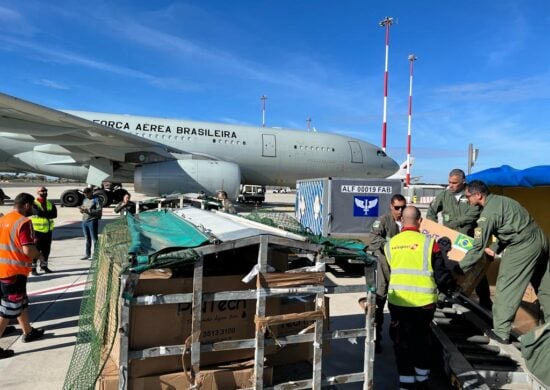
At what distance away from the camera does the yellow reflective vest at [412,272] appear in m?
3.41

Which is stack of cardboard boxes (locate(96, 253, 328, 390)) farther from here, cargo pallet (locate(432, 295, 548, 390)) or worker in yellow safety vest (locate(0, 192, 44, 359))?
worker in yellow safety vest (locate(0, 192, 44, 359))

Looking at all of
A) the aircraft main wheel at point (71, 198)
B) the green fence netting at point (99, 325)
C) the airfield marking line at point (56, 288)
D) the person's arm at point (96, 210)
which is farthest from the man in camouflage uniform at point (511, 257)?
the aircraft main wheel at point (71, 198)

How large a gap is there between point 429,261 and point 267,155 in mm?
16888

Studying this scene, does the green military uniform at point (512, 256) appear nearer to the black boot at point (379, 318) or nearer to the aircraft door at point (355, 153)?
the black boot at point (379, 318)

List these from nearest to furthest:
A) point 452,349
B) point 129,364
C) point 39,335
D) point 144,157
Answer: point 129,364 < point 452,349 < point 39,335 < point 144,157

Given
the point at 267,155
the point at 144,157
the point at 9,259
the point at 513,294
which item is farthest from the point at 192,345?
the point at 267,155

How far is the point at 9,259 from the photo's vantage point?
4.42 meters

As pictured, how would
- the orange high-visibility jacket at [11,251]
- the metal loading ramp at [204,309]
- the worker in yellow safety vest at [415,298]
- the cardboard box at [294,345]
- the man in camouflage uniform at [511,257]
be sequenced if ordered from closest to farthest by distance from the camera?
the metal loading ramp at [204,309]
the cardboard box at [294,345]
the worker in yellow safety vest at [415,298]
the man in camouflage uniform at [511,257]
the orange high-visibility jacket at [11,251]

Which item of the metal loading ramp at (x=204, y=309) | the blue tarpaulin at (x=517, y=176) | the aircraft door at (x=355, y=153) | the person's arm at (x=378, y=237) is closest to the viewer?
the metal loading ramp at (x=204, y=309)

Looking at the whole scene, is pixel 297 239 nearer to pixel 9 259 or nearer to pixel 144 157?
pixel 9 259

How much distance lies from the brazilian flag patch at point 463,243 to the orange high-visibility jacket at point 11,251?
195 inches

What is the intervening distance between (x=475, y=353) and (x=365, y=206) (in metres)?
5.20

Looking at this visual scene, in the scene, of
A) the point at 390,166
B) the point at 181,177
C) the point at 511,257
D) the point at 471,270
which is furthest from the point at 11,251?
the point at 390,166

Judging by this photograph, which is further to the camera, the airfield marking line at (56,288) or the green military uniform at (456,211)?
the airfield marking line at (56,288)
